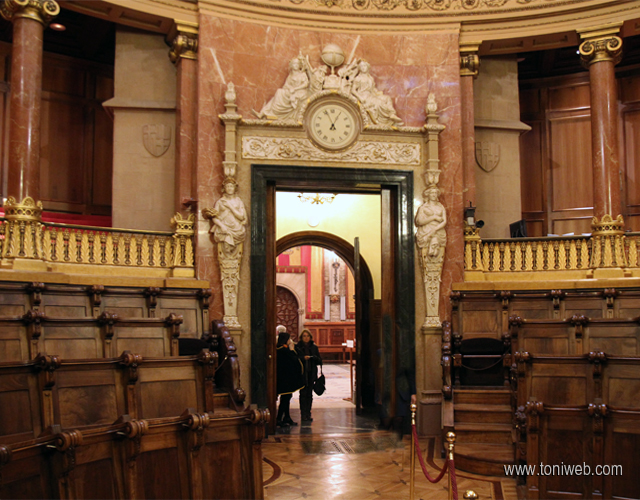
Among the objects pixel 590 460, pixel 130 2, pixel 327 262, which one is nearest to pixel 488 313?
pixel 590 460

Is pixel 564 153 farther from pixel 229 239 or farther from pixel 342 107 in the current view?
pixel 229 239

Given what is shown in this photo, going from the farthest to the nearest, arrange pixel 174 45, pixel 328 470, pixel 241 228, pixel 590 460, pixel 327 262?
pixel 327 262 < pixel 174 45 < pixel 241 228 < pixel 328 470 < pixel 590 460

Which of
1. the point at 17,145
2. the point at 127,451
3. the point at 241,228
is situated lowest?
the point at 127,451

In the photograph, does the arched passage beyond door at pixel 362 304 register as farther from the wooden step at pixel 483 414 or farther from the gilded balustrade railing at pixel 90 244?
the wooden step at pixel 483 414

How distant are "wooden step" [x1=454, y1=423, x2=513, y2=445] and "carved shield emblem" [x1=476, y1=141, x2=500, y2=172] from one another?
13.1 feet

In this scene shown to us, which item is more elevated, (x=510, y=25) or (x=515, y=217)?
(x=510, y=25)

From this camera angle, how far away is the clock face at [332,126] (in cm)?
789

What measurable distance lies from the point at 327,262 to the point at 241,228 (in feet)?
36.1

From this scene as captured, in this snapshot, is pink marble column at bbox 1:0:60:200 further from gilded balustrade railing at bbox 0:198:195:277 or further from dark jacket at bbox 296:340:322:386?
dark jacket at bbox 296:340:322:386

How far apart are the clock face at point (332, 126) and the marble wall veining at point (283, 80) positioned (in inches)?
21.4

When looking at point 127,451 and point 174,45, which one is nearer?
point 127,451

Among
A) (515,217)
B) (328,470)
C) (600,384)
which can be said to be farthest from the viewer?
(515,217)

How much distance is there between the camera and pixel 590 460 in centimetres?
445

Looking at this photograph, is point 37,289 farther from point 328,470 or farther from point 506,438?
A: point 506,438
